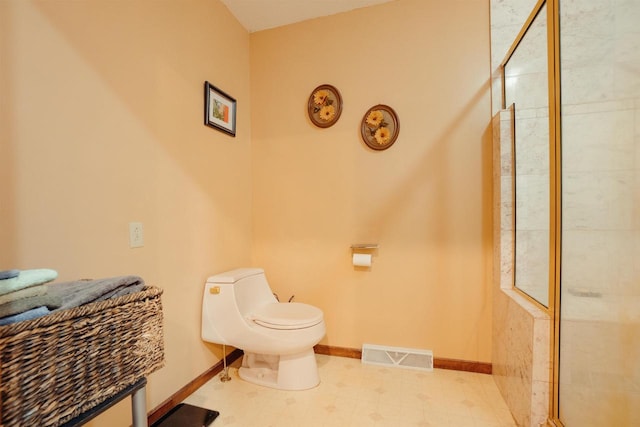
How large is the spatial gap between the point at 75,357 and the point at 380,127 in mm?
1945

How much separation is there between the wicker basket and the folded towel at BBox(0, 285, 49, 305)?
0.22 ft

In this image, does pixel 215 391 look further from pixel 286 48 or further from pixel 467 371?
pixel 286 48

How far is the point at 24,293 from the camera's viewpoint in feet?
2.12

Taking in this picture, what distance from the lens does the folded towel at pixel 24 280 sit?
613 millimetres

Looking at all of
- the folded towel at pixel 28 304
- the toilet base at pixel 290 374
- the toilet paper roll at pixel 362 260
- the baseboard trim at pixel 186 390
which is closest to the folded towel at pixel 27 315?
the folded towel at pixel 28 304

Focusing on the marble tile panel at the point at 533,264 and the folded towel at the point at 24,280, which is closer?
the folded towel at the point at 24,280

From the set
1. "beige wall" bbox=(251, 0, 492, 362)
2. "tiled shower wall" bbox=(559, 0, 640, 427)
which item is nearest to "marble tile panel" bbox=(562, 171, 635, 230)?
"tiled shower wall" bbox=(559, 0, 640, 427)

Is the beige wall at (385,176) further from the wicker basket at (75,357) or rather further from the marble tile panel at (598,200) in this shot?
the wicker basket at (75,357)

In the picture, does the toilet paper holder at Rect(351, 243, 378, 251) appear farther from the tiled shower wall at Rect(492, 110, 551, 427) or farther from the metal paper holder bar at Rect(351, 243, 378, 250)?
the tiled shower wall at Rect(492, 110, 551, 427)

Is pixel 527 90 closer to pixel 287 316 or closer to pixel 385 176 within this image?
pixel 385 176

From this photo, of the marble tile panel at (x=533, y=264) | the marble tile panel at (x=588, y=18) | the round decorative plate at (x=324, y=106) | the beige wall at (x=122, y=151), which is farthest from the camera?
the round decorative plate at (x=324, y=106)

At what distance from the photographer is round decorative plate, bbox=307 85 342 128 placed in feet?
7.04

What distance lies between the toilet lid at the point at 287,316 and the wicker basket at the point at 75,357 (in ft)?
2.75

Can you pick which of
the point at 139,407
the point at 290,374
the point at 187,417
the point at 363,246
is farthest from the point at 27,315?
the point at 363,246
